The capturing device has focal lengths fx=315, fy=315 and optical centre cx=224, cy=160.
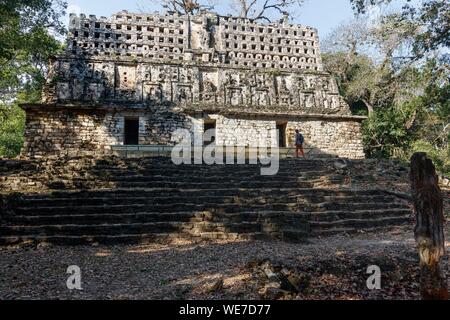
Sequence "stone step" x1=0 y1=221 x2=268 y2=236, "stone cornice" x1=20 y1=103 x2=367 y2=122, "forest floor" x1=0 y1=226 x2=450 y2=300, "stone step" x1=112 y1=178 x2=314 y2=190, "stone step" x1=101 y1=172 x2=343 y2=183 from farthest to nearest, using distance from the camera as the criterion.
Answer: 1. "stone cornice" x1=20 y1=103 x2=367 y2=122
2. "stone step" x1=101 y1=172 x2=343 y2=183
3. "stone step" x1=112 y1=178 x2=314 y2=190
4. "stone step" x1=0 y1=221 x2=268 y2=236
5. "forest floor" x1=0 y1=226 x2=450 y2=300

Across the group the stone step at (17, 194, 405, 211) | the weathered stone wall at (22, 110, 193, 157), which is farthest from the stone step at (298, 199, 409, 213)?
the weathered stone wall at (22, 110, 193, 157)

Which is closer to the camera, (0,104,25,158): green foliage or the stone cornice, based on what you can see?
the stone cornice

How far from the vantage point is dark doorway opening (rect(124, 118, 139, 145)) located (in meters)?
14.3

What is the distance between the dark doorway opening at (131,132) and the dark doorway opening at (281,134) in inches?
263

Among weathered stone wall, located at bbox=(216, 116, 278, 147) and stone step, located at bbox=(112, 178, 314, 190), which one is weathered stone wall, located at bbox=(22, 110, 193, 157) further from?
stone step, located at bbox=(112, 178, 314, 190)

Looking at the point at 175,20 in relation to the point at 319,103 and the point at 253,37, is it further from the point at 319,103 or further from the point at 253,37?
the point at 319,103

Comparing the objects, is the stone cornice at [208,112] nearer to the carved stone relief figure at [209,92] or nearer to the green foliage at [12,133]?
the carved stone relief figure at [209,92]

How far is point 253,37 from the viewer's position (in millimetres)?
16906

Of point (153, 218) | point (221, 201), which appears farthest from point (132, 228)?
point (221, 201)

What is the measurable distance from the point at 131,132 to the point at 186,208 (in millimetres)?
8201

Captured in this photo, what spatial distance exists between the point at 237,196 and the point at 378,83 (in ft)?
20.6

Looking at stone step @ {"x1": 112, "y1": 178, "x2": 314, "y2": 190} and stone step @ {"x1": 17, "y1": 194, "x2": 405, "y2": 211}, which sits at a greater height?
stone step @ {"x1": 112, "y1": 178, "x2": 314, "y2": 190}

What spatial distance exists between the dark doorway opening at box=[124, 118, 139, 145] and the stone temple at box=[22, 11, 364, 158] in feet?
0.14
